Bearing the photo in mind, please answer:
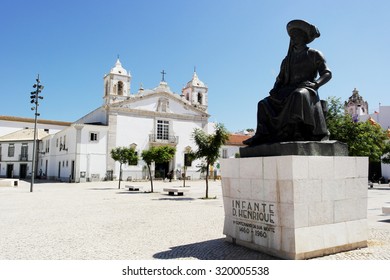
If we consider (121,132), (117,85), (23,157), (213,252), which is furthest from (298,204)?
(23,157)

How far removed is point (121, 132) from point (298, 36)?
31653 mm

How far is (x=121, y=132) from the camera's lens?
116ft

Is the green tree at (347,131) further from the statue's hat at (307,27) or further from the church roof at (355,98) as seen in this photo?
the church roof at (355,98)

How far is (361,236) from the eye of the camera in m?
5.04

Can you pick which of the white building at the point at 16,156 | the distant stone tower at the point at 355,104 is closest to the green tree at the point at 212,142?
the white building at the point at 16,156

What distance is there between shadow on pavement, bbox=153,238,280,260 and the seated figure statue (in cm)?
172

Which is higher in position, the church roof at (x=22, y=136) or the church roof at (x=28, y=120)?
the church roof at (x=28, y=120)

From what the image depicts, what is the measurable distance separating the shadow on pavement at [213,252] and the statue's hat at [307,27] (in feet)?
11.5

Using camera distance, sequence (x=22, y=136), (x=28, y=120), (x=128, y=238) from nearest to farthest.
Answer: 1. (x=128, y=238)
2. (x=22, y=136)
3. (x=28, y=120)

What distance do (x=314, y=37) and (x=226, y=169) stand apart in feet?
8.53

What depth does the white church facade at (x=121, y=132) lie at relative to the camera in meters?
32.7

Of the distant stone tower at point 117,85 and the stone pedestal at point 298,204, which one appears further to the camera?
the distant stone tower at point 117,85

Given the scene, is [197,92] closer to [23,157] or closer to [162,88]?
[162,88]

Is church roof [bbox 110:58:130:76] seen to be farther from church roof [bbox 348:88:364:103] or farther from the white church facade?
church roof [bbox 348:88:364:103]
